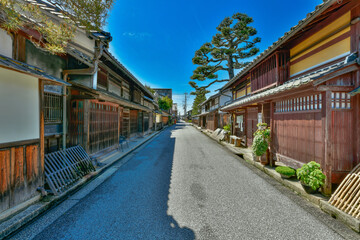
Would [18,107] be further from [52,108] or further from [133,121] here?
[133,121]

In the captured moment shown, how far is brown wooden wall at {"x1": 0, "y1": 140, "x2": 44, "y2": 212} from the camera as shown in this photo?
3215mm

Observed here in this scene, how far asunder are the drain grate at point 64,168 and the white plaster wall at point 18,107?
122cm

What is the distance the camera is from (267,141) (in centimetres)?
696

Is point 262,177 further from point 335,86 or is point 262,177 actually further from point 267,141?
point 335,86

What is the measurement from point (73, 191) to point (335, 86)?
8.61 m

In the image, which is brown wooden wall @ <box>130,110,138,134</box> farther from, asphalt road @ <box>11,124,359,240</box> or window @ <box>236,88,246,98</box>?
window @ <box>236,88,246,98</box>

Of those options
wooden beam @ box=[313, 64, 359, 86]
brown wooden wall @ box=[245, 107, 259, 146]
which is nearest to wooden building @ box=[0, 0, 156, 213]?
wooden beam @ box=[313, 64, 359, 86]

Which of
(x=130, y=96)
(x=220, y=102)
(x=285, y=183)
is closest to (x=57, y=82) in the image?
(x=285, y=183)

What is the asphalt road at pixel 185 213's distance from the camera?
294 cm

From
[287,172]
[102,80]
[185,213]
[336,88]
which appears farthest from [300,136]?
[102,80]

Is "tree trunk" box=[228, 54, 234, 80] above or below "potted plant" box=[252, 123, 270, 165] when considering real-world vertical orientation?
above

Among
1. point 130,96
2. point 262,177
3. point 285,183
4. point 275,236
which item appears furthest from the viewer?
point 130,96

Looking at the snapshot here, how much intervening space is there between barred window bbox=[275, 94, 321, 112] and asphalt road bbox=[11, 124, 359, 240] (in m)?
2.99

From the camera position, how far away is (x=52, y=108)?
5.54 meters
